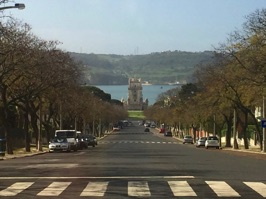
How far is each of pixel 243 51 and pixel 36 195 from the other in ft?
113

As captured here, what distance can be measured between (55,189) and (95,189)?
3.74ft

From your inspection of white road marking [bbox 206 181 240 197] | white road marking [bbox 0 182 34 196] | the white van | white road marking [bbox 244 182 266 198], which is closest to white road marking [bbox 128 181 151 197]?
white road marking [bbox 206 181 240 197]

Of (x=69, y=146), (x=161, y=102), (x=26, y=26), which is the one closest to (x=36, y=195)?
(x=26, y=26)

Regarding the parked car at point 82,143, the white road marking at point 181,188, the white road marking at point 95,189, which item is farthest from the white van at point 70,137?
the white road marking at point 181,188

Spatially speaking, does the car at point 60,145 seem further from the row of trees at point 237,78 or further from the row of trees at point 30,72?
the row of trees at point 237,78

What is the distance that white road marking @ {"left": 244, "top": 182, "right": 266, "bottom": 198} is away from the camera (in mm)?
15466

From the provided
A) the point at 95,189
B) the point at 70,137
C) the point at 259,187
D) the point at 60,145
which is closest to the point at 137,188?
the point at 95,189

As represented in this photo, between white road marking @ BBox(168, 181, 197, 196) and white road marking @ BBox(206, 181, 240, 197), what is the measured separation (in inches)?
26.7

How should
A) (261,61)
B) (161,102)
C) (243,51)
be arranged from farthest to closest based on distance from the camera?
1. (161,102)
2. (243,51)
3. (261,61)

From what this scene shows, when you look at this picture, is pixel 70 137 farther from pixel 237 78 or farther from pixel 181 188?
pixel 181 188

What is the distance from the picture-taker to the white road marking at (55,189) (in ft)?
50.4

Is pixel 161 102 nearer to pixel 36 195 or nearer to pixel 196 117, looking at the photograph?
pixel 196 117

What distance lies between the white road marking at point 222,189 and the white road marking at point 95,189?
3104 mm

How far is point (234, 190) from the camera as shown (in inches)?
625
